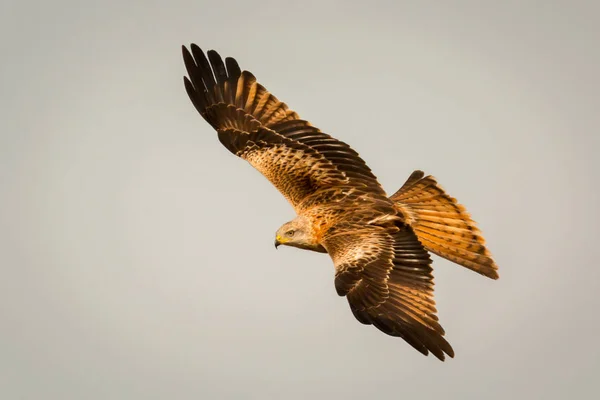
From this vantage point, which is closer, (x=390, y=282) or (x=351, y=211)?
(x=390, y=282)

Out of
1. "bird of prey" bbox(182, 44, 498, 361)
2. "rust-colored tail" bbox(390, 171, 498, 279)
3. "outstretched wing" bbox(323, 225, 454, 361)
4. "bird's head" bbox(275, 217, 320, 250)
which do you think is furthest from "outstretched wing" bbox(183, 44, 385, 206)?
"outstretched wing" bbox(323, 225, 454, 361)

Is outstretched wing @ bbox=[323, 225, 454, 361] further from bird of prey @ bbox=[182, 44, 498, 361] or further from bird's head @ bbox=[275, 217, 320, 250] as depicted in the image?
bird's head @ bbox=[275, 217, 320, 250]

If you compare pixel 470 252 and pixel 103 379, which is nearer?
pixel 470 252

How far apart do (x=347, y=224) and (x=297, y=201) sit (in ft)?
4.20

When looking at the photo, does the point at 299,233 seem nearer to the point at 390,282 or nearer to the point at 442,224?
the point at 390,282

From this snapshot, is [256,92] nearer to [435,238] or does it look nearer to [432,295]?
[435,238]

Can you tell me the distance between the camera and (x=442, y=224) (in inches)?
770

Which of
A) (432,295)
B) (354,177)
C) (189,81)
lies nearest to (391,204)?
(354,177)

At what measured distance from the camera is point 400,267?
17.9 m

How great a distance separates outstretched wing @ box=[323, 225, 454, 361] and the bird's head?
1.59ft

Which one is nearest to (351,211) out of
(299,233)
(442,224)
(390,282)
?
(299,233)

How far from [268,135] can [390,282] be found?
3672 mm

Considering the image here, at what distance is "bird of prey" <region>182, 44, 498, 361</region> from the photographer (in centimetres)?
1747

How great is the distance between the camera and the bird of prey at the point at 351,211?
57.3 ft
